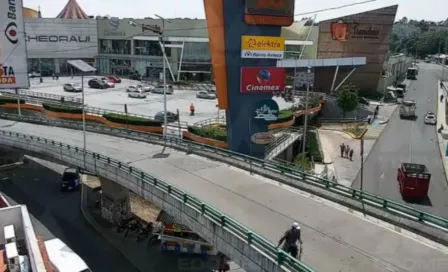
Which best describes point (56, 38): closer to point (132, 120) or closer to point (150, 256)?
point (132, 120)

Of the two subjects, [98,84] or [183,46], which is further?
[183,46]

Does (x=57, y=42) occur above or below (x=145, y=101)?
above

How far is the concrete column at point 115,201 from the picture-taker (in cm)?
2814

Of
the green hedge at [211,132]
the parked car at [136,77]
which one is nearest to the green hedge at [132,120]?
the green hedge at [211,132]

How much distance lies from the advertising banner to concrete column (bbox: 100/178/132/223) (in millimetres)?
22248

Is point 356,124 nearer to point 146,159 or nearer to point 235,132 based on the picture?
point 235,132

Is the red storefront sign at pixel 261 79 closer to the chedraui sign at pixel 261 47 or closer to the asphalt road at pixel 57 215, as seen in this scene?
the chedraui sign at pixel 261 47

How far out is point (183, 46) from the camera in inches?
3105

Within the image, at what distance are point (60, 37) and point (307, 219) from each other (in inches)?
3191

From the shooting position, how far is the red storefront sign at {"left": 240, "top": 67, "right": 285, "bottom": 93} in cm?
2920

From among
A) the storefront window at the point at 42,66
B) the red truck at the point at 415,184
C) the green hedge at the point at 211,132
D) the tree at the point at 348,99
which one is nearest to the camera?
the red truck at the point at 415,184

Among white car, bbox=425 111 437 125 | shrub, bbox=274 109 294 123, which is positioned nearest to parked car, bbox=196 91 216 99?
shrub, bbox=274 109 294 123

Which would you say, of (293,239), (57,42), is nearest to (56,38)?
(57,42)

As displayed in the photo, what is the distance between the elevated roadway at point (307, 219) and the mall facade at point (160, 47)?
54768 millimetres
